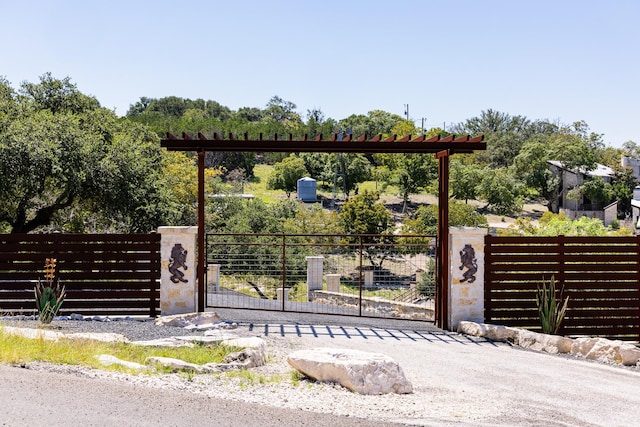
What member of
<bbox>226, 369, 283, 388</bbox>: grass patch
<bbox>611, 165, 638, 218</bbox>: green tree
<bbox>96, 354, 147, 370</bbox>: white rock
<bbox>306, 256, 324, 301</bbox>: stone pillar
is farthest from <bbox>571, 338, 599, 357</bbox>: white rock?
<bbox>611, 165, 638, 218</bbox>: green tree

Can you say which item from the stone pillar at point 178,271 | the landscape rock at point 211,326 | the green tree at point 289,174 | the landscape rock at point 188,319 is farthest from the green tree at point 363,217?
the landscape rock at point 211,326

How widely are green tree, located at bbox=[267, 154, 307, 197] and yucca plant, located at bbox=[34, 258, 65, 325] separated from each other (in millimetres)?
45003

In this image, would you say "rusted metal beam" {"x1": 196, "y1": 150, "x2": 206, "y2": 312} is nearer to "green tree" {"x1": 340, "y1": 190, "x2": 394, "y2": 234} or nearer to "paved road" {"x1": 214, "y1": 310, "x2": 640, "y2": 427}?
"paved road" {"x1": 214, "y1": 310, "x2": 640, "y2": 427}

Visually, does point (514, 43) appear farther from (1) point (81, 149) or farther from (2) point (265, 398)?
(2) point (265, 398)

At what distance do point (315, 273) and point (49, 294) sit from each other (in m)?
9.52

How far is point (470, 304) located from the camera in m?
11.3

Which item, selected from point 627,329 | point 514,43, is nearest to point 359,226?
point 514,43

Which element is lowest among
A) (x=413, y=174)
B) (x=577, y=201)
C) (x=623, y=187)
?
(x=577, y=201)

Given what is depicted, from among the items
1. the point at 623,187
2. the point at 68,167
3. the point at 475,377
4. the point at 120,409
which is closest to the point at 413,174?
the point at 623,187

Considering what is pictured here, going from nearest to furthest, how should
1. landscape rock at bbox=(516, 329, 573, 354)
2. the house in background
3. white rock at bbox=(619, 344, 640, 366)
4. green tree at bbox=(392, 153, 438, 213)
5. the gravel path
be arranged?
the gravel path < white rock at bbox=(619, 344, 640, 366) < landscape rock at bbox=(516, 329, 573, 354) < green tree at bbox=(392, 153, 438, 213) < the house in background

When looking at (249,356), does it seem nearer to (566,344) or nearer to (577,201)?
(566,344)

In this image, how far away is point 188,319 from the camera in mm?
10766

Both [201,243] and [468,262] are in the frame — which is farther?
[201,243]

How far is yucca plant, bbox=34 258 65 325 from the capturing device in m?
10.4
